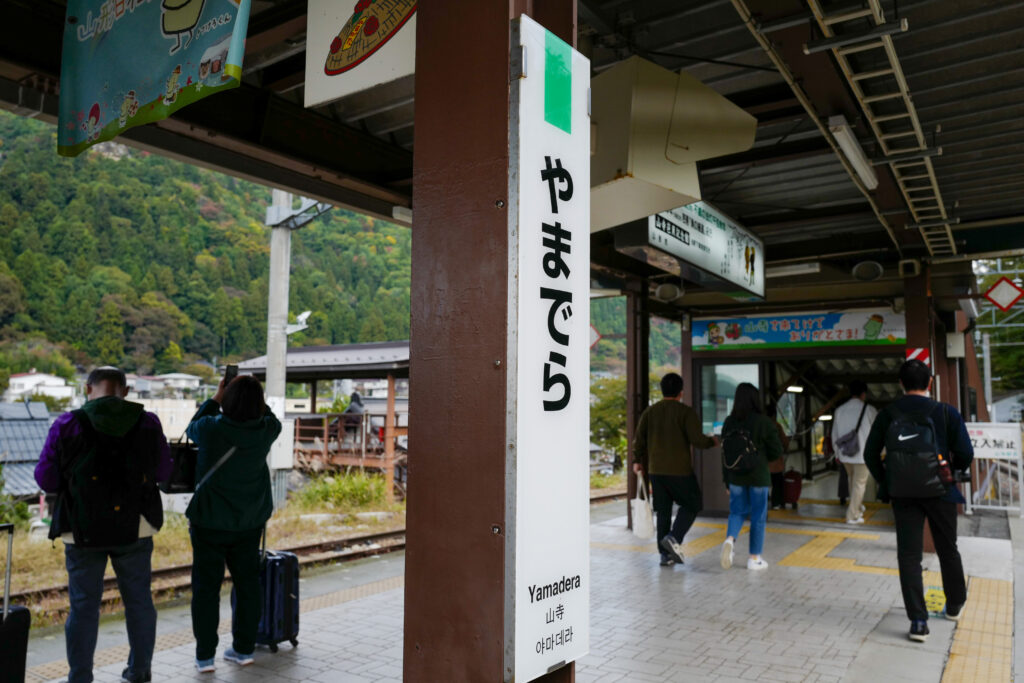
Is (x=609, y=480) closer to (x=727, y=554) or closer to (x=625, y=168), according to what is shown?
(x=727, y=554)

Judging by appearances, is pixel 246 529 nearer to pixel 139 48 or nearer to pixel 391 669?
pixel 391 669

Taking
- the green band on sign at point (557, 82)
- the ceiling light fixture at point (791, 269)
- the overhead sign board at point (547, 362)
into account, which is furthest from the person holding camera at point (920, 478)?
the green band on sign at point (557, 82)

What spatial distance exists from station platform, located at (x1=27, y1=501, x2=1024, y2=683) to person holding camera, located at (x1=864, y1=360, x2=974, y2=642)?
386mm

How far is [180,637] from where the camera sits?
5.55 meters

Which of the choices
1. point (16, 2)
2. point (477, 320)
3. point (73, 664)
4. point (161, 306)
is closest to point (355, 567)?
point (73, 664)

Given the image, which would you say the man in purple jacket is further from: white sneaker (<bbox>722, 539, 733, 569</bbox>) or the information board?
white sneaker (<bbox>722, 539, 733, 569</bbox>)

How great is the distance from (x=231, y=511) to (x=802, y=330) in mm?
8736

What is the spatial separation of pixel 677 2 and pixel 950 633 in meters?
4.57

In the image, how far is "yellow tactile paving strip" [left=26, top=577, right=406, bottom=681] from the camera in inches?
189

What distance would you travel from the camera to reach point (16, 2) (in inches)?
155

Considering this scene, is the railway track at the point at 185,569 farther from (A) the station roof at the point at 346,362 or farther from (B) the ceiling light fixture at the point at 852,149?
(A) the station roof at the point at 346,362

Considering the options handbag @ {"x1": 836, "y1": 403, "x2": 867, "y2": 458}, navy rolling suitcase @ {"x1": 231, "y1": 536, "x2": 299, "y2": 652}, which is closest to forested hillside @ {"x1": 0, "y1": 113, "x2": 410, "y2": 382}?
handbag @ {"x1": 836, "y1": 403, "x2": 867, "y2": 458}

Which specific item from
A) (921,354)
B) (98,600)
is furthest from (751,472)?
(98,600)

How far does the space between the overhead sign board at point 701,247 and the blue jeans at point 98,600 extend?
3711mm
